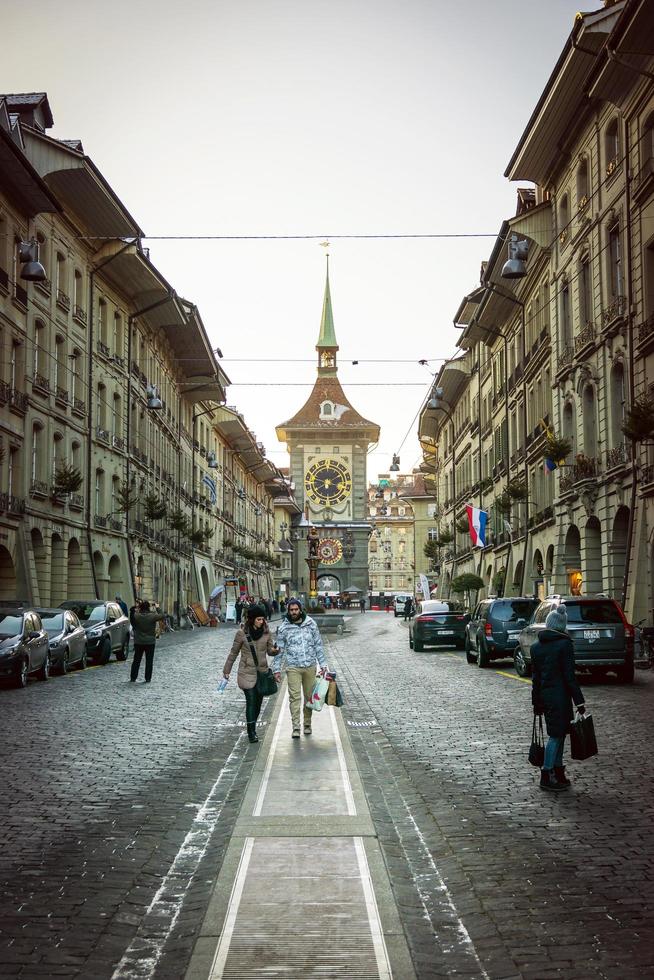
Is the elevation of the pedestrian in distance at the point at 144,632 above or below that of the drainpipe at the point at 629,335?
below

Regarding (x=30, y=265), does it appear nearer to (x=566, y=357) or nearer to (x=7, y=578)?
(x=7, y=578)

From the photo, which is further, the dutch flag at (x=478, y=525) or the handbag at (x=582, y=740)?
the dutch flag at (x=478, y=525)

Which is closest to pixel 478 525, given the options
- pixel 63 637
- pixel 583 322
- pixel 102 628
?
pixel 583 322

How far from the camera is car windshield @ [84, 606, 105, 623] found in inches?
1188

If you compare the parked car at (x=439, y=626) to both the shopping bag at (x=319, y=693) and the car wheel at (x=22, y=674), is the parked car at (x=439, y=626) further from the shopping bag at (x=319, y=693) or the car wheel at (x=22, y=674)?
the shopping bag at (x=319, y=693)

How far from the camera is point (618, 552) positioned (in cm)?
3366

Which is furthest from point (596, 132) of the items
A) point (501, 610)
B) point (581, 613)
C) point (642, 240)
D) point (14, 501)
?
point (14, 501)

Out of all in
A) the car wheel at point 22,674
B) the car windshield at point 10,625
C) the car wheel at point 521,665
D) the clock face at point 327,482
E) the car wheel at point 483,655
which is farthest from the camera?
the clock face at point 327,482

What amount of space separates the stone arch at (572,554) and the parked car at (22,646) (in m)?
20.2

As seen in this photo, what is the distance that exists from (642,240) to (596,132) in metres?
6.30

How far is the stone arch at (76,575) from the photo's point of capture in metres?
43.1

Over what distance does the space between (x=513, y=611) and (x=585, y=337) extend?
1254cm

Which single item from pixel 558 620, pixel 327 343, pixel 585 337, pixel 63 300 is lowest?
pixel 558 620

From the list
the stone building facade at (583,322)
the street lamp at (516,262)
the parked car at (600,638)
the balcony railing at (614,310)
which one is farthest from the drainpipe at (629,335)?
the parked car at (600,638)
